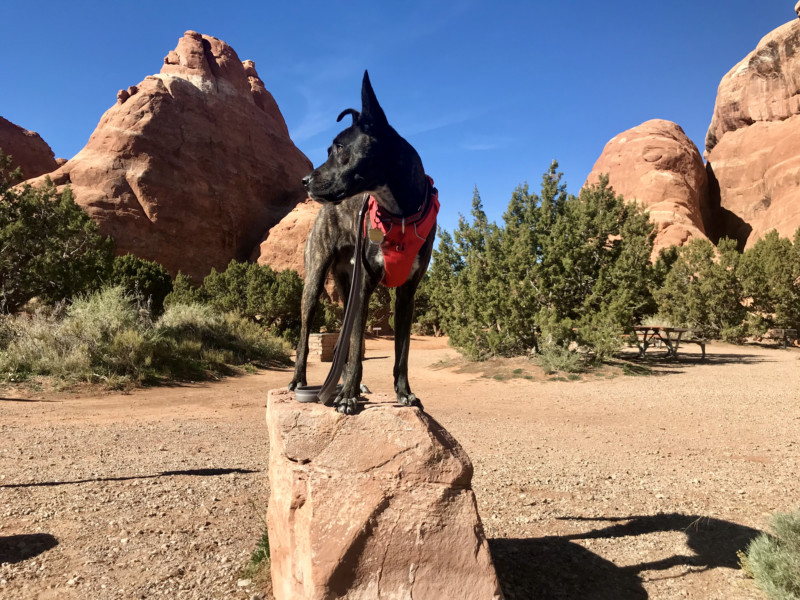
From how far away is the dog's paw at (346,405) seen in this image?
2639 millimetres

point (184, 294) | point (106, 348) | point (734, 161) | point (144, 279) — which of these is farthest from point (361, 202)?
point (734, 161)

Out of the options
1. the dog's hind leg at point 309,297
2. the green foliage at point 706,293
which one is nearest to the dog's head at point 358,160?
the dog's hind leg at point 309,297

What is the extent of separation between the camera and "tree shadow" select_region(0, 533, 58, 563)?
3.27m

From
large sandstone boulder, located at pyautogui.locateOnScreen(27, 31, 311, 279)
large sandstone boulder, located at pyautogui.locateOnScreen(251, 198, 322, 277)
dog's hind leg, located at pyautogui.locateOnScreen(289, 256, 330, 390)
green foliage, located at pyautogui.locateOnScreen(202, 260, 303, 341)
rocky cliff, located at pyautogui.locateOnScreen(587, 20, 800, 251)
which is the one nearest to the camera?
dog's hind leg, located at pyautogui.locateOnScreen(289, 256, 330, 390)

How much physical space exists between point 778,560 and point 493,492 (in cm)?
234

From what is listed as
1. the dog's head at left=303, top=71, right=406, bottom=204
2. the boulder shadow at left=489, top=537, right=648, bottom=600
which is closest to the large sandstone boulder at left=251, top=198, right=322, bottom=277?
the boulder shadow at left=489, top=537, right=648, bottom=600

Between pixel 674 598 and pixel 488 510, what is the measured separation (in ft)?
5.47

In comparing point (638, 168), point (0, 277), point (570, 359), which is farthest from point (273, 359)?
point (638, 168)

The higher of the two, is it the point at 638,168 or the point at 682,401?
the point at 638,168

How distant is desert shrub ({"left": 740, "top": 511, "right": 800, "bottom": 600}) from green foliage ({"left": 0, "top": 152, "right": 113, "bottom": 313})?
17952mm

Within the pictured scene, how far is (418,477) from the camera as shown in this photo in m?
2.51

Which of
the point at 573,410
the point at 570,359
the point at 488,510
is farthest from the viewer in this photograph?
the point at 570,359

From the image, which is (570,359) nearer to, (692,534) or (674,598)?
(692,534)

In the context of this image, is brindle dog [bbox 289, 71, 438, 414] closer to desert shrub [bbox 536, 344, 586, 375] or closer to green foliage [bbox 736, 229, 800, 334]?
desert shrub [bbox 536, 344, 586, 375]
